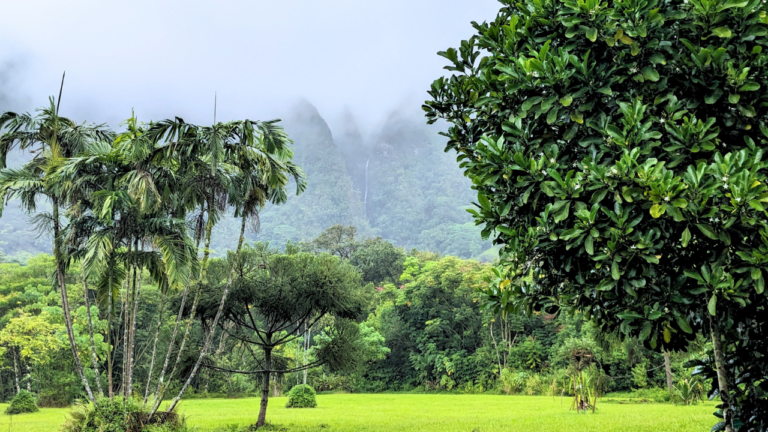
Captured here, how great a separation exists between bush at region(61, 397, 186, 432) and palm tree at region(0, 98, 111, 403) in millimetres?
398

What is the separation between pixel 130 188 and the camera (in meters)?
9.41

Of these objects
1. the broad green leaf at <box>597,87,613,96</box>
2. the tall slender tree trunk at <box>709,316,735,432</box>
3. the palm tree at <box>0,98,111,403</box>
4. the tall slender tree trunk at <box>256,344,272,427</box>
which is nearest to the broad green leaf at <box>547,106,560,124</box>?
the broad green leaf at <box>597,87,613,96</box>

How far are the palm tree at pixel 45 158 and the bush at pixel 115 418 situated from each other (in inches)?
15.7

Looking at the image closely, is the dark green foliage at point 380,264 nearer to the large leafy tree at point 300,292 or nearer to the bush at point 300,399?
the bush at point 300,399

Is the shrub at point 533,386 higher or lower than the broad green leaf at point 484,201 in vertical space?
lower

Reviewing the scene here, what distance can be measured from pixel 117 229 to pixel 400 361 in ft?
83.7

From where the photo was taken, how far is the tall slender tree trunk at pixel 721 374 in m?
3.25

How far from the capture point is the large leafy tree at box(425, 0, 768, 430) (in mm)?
2934

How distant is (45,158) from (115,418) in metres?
5.34

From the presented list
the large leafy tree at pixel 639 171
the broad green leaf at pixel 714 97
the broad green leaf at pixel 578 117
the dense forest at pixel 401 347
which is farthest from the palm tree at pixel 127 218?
the dense forest at pixel 401 347

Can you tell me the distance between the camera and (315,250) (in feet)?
180

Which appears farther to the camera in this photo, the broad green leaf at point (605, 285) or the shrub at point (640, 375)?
the shrub at point (640, 375)

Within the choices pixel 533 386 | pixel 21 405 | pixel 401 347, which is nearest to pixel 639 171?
pixel 21 405

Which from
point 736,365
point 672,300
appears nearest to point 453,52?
point 672,300
